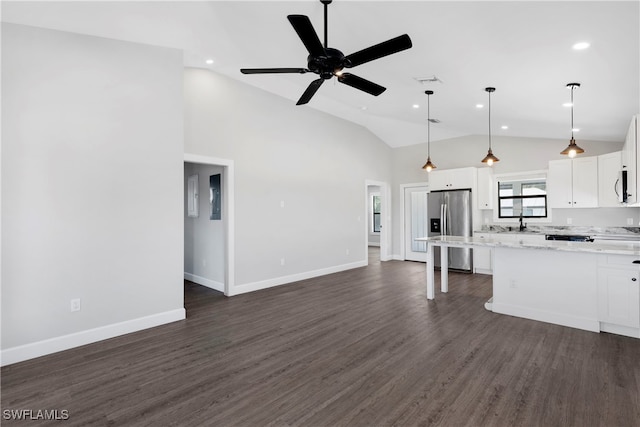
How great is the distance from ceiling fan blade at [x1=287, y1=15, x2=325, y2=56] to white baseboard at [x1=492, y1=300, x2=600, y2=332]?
3.67 m

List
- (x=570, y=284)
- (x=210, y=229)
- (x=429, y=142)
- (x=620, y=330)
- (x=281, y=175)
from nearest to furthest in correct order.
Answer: (x=620, y=330)
(x=570, y=284)
(x=210, y=229)
(x=281, y=175)
(x=429, y=142)

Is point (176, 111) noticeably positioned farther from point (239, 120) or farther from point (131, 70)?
point (239, 120)

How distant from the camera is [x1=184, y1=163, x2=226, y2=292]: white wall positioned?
5230 millimetres

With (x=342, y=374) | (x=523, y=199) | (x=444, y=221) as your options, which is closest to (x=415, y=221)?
(x=444, y=221)

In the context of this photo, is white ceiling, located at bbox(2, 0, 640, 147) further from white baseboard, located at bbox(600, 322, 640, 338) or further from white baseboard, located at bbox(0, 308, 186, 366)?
white baseboard, located at bbox(0, 308, 186, 366)

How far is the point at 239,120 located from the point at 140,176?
1.98 meters

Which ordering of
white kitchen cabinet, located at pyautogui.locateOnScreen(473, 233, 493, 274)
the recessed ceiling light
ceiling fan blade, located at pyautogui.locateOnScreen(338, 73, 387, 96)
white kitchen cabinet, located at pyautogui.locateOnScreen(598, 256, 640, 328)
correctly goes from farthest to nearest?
white kitchen cabinet, located at pyautogui.locateOnScreen(473, 233, 493, 274) → white kitchen cabinet, located at pyautogui.locateOnScreen(598, 256, 640, 328) → ceiling fan blade, located at pyautogui.locateOnScreen(338, 73, 387, 96) → the recessed ceiling light

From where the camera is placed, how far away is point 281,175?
18.7 ft

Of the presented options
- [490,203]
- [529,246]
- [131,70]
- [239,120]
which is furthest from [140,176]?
[490,203]

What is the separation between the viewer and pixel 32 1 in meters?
2.59

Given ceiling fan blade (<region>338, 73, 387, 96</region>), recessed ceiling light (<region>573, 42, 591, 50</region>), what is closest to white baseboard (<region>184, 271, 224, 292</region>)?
ceiling fan blade (<region>338, 73, 387, 96</region>)

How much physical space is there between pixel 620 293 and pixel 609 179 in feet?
9.38

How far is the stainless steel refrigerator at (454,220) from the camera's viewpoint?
671 cm

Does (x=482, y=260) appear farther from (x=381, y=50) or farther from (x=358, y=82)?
(x=381, y=50)
